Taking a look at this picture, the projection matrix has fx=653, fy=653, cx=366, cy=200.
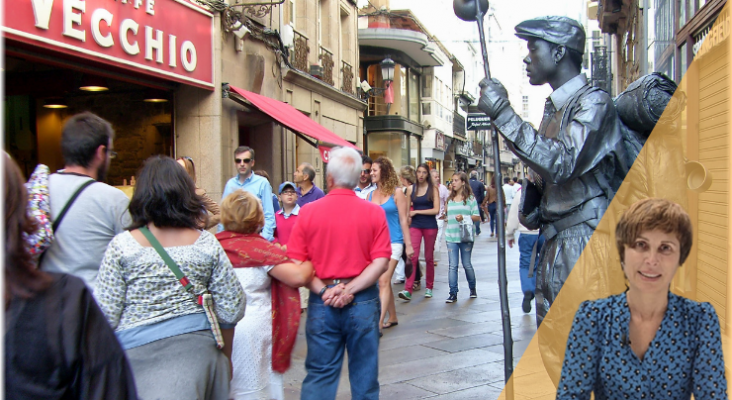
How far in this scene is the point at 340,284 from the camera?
3.71 metres

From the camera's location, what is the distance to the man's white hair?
12.5ft

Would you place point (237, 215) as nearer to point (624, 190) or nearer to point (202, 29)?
point (624, 190)

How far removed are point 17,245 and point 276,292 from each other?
2.48 m

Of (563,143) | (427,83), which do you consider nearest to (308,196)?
(563,143)

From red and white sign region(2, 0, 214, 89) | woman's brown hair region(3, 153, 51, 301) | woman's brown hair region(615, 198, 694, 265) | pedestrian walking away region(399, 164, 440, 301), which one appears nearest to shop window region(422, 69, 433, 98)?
red and white sign region(2, 0, 214, 89)

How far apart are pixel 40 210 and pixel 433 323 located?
4900 millimetres

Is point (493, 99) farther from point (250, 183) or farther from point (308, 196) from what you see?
point (308, 196)

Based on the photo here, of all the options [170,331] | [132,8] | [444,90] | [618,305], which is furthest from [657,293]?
[444,90]

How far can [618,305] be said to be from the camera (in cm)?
203

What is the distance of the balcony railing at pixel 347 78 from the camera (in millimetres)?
18641

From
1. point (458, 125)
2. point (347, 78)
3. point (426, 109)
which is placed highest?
point (458, 125)

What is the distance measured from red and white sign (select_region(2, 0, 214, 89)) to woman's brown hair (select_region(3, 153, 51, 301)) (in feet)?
19.6

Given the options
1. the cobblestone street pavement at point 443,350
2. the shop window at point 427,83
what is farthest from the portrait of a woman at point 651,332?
the shop window at point 427,83

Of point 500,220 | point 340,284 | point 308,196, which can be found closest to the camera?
point 500,220
